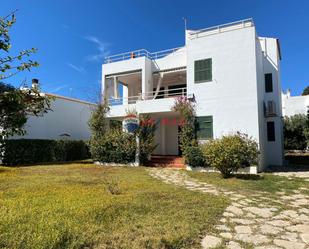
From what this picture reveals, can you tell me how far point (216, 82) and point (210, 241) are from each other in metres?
13.9

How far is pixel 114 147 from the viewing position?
20641mm

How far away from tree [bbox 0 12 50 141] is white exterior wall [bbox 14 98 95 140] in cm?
2199

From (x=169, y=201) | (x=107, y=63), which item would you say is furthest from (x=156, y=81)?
(x=169, y=201)

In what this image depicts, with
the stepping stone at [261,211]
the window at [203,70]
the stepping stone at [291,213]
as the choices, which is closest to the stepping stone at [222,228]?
the stepping stone at [261,211]

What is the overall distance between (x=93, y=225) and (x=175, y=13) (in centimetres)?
1973

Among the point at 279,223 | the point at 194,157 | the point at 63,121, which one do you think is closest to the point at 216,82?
the point at 194,157

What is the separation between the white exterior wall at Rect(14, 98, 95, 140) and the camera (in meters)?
24.5

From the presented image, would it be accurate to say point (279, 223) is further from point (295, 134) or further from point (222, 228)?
point (295, 134)

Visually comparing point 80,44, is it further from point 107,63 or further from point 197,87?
point 197,87

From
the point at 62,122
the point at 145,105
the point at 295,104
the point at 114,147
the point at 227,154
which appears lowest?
the point at 227,154

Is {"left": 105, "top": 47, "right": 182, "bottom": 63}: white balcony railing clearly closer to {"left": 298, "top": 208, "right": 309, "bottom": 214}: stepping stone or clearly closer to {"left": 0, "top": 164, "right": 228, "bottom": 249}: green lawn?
{"left": 0, "top": 164, "right": 228, "bottom": 249}: green lawn

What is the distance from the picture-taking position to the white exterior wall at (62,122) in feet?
80.2

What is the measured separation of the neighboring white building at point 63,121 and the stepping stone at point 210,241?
790 inches

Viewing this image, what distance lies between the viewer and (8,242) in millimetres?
4902
